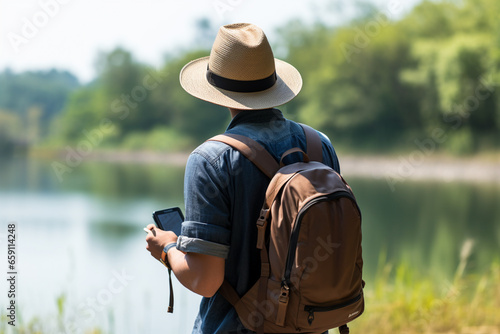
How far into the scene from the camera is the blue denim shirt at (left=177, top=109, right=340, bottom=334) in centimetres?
110

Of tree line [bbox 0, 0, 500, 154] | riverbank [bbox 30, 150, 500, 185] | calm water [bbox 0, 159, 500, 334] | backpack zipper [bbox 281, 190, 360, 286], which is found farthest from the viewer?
tree line [bbox 0, 0, 500, 154]

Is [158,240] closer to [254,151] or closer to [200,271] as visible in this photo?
[200,271]

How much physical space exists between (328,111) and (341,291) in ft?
84.8

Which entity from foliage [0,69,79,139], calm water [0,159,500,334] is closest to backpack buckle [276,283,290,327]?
calm water [0,159,500,334]

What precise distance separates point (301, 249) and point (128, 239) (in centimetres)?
834

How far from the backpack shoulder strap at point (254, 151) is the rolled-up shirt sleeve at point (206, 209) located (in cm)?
4

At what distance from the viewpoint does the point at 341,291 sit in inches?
44.0

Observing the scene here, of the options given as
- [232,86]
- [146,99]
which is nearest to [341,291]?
[232,86]

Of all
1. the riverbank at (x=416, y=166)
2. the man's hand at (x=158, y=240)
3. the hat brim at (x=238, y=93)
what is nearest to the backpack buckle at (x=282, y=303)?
the man's hand at (x=158, y=240)

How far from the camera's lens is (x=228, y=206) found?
1129mm

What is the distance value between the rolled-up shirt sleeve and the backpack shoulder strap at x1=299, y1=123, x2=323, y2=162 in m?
0.22

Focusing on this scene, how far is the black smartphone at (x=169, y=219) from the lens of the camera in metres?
1.28

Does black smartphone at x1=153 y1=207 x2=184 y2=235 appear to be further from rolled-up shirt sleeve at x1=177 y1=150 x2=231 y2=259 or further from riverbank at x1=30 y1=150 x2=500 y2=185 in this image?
riverbank at x1=30 y1=150 x2=500 y2=185

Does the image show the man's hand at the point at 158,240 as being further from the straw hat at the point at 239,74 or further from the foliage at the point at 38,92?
the foliage at the point at 38,92
